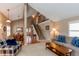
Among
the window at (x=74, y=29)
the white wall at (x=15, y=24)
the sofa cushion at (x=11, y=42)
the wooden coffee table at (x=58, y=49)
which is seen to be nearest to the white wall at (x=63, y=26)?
the window at (x=74, y=29)

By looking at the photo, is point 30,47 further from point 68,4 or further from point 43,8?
point 68,4

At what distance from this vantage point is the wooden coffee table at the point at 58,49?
1.98 metres

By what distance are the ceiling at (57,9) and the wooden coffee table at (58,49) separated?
372 millimetres

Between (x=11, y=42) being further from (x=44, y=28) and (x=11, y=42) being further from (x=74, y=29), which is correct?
(x=74, y=29)

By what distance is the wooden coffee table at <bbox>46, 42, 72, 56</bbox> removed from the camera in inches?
77.9

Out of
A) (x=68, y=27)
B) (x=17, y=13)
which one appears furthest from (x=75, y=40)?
(x=17, y=13)

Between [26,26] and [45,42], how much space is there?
0.36 meters

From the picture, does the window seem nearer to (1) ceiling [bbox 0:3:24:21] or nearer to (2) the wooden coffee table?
(2) the wooden coffee table

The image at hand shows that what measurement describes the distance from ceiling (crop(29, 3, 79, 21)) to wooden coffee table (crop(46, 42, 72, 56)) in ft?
1.22

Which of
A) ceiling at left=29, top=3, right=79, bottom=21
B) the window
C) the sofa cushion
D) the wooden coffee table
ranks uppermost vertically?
ceiling at left=29, top=3, right=79, bottom=21

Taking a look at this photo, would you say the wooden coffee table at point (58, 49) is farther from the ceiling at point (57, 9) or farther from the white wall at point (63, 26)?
the ceiling at point (57, 9)

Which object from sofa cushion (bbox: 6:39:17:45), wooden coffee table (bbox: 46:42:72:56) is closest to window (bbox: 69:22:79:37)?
wooden coffee table (bbox: 46:42:72:56)

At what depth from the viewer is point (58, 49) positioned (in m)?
1.99

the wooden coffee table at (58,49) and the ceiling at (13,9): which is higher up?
the ceiling at (13,9)
